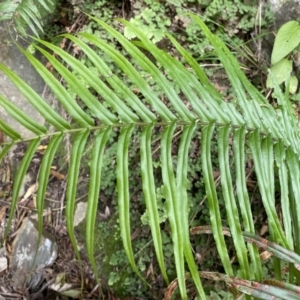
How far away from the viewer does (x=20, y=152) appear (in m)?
2.94

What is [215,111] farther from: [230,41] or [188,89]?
[230,41]

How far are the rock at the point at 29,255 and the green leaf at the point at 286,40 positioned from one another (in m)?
1.92

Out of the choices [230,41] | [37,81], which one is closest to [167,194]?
[230,41]

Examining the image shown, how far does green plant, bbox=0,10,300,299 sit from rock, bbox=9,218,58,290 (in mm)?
1542

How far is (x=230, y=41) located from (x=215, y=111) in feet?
3.81

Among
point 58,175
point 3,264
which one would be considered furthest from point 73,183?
point 3,264

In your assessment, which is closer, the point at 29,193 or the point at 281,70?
the point at 281,70

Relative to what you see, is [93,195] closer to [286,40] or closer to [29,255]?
[286,40]

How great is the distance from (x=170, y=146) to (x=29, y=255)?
1798 millimetres

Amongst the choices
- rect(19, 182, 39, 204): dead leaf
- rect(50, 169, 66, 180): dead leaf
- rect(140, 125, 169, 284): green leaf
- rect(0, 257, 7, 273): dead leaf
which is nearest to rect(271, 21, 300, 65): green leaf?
rect(140, 125, 169, 284): green leaf

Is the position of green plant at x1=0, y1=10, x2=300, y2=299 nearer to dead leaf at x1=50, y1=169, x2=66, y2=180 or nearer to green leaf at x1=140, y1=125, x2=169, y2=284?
green leaf at x1=140, y1=125, x2=169, y2=284

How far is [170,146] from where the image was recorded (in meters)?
1.44

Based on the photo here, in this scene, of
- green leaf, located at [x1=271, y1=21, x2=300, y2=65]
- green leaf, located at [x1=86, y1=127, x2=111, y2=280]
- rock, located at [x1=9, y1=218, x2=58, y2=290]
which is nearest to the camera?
green leaf, located at [x1=86, y1=127, x2=111, y2=280]

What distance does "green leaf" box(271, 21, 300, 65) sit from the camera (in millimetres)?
2318
